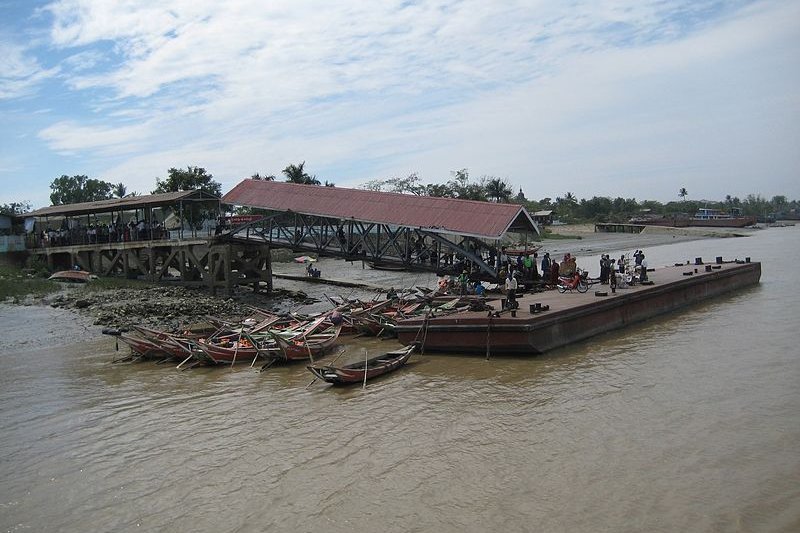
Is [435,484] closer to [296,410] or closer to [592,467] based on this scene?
[592,467]

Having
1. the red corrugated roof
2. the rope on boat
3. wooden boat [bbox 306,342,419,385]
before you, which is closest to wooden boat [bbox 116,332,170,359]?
wooden boat [bbox 306,342,419,385]

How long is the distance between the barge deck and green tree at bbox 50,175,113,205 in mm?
60598

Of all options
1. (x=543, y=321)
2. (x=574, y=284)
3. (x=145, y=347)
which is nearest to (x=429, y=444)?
(x=543, y=321)

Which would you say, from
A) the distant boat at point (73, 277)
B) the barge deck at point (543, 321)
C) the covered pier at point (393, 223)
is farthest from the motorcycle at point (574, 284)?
the distant boat at point (73, 277)

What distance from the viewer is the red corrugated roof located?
2272 centimetres

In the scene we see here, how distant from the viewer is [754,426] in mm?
10664

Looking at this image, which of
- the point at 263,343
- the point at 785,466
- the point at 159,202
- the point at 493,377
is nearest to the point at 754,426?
the point at 785,466

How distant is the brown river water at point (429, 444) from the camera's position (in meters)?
8.42

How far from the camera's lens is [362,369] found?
14750 mm

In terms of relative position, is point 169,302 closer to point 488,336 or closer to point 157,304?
point 157,304

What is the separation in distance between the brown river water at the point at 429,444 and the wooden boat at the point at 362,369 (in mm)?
283

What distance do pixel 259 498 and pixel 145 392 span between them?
7.33 metres

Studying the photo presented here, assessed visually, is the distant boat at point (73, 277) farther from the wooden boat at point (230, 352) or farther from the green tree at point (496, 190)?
the green tree at point (496, 190)

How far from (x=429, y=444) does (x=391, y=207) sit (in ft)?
51.1
